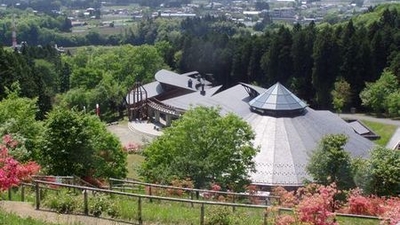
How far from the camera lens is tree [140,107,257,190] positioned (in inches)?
864

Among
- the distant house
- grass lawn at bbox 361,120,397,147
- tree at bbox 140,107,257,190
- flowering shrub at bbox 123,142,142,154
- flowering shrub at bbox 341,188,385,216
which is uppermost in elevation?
flowering shrub at bbox 341,188,385,216

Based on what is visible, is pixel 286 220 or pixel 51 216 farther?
pixel 51 216

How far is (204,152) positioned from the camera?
2308 cm

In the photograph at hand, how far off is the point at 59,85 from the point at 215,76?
1711cm

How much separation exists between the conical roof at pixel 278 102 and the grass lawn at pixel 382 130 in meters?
8.94

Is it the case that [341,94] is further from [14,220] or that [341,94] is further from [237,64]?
[14,220]

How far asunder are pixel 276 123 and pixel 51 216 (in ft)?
72.5

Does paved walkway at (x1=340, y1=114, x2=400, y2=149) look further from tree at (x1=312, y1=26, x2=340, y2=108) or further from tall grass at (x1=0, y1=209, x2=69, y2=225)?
tall grass at (x1=0, y1=209, x2=69, y2=225)

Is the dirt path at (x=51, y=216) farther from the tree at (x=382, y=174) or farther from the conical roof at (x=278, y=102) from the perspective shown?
the conical roof at (x=278, y=102)

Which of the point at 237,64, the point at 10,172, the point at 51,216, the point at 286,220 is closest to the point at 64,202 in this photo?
the point at 51,216

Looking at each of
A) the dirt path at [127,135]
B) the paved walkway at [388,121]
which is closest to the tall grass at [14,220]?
the dirt path at [127,135]

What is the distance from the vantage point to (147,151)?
25359 millimetres

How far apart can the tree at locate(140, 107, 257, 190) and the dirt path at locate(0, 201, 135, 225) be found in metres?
8.82

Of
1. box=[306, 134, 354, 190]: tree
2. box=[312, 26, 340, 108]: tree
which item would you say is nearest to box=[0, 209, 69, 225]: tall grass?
box=[306, 134, 354, 190]: tree
